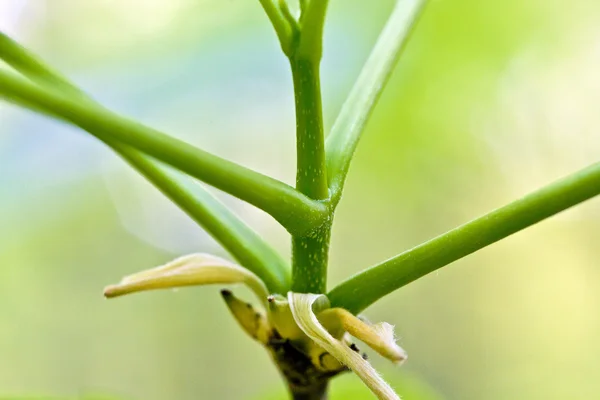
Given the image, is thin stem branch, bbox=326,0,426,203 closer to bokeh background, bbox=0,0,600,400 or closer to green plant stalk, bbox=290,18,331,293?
green plant stalk, bbox=290,18,331,293

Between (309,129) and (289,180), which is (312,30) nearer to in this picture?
(309,129)

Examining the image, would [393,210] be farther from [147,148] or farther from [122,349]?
[147,148]

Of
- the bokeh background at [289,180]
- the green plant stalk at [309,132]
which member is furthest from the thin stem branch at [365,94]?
the bokeh background at [289,180]

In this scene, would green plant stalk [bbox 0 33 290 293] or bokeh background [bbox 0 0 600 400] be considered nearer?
green plant stalk [bbox 0 33 290 293]

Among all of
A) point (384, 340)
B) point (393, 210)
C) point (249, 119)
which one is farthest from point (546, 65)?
point (384, 340)

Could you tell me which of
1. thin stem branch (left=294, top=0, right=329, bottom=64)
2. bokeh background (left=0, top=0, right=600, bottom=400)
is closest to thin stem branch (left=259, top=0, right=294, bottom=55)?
thin stem branch (left=294, top=0, right=329, bottom=64)

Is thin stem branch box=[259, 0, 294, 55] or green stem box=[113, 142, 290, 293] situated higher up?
thin stem branch box=[259, 0, 294, 55]

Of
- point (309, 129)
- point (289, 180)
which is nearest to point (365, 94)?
point (309, 129)
